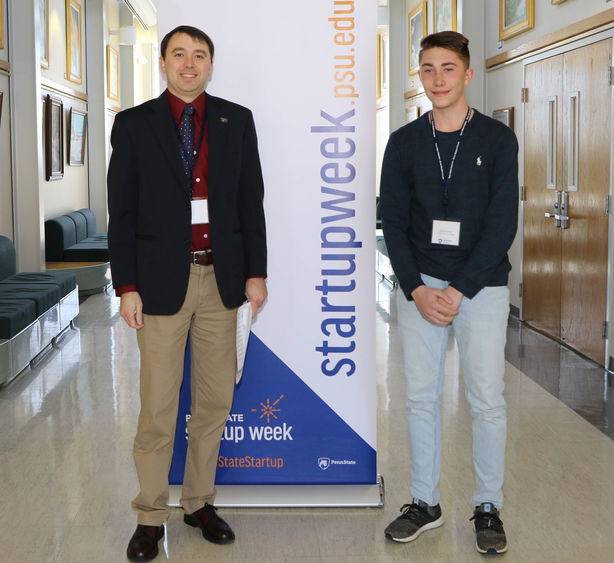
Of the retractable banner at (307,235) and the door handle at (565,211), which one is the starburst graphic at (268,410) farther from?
the door handle at (565,211)

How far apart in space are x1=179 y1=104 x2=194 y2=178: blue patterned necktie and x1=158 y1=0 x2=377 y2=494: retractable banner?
336 mm

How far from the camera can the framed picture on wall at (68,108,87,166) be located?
40.5ft

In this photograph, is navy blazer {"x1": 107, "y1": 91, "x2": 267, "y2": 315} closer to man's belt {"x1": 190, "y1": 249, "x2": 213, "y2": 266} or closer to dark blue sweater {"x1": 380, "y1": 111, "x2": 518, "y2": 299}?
man's belt {"x1": 190, "y1": 249, "x2": 213, "y2": 266}

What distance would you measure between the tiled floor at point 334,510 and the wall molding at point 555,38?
2.56 metres

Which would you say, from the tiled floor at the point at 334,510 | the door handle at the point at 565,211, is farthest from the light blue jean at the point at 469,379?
the door handle at the point at 565,211

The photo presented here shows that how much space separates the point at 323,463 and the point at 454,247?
113cm

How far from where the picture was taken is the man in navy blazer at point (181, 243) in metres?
2.98

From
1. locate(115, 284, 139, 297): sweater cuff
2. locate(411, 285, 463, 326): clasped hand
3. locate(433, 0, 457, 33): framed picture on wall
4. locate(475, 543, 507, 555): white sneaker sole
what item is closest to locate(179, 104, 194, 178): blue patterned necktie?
locate(115, 284, 139, 297): sweater cuff

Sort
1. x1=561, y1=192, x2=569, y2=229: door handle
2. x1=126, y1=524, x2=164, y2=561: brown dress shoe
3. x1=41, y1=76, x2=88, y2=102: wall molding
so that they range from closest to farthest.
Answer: x1=126, y1=524, x2=164, y2=561: brown dress shoe < x1=561, y1=192, x2=569, y2=229: door handle < x1=41, y1=76, x2=88, y2=102: wall molding

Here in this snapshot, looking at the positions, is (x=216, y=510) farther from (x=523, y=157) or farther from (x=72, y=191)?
(x=72, y=191)

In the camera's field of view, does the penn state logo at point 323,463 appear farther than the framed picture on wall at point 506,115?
No

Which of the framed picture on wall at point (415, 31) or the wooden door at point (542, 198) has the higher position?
the framed picture on wall at point (415, 31)

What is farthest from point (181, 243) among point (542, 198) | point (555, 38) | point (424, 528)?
point (542, 198)

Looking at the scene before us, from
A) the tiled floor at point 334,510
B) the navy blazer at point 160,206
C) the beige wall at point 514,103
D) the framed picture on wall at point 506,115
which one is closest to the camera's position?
the navy blazer at point 160,206
